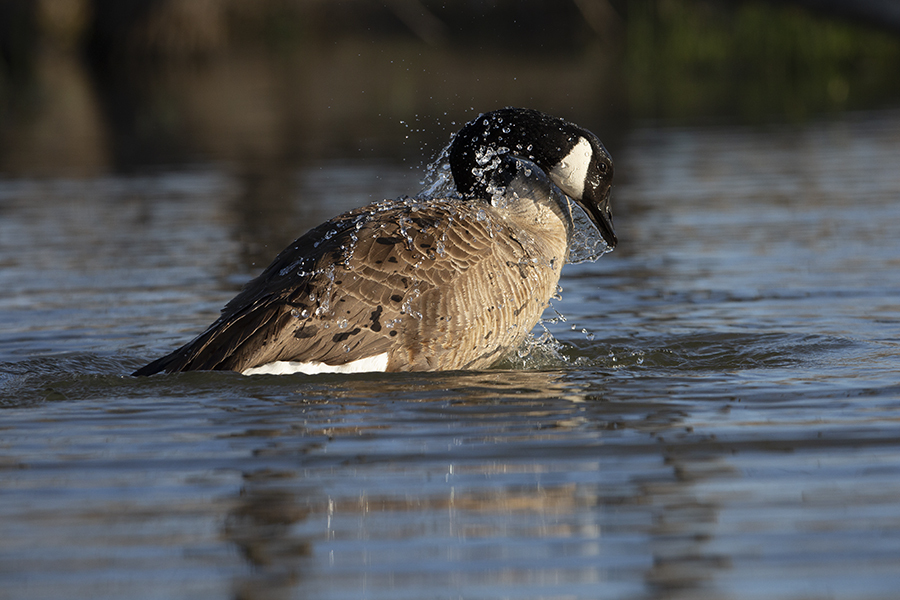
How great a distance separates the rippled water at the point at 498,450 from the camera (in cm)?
397

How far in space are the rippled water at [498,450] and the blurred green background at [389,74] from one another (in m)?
→ 6.53

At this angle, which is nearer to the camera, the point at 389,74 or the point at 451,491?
the point at 451,491

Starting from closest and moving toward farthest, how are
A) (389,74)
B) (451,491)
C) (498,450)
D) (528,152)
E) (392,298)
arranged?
(451,491) < (498,450) < (392,298) < (528,152) < (389,74)

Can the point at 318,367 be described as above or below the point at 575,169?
below

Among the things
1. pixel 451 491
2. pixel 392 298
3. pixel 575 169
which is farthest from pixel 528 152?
pixel 451 491

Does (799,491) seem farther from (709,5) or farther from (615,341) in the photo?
(709,5)

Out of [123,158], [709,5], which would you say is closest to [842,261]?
[123,158]

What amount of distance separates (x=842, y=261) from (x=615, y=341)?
3180 millimetres

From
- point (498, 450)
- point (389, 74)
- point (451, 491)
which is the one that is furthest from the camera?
point (389, 74)

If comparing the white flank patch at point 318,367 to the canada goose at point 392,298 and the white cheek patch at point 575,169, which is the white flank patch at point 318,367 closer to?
the canada goose at point 392,298

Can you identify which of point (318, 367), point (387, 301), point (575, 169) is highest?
point (575, 169)

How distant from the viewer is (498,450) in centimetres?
521

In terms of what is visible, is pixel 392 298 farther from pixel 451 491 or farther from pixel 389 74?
pixel 389 74

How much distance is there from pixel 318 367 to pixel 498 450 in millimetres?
1533
